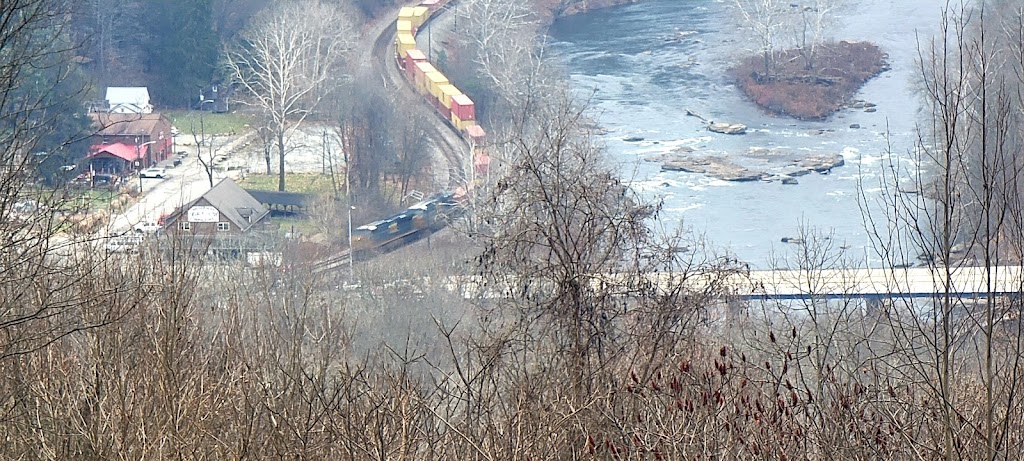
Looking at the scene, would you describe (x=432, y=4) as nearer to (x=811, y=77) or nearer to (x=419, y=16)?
(x=419, y=16)

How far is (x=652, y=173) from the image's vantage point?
77.8 ft

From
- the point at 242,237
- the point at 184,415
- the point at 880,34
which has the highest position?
the point at 880,34

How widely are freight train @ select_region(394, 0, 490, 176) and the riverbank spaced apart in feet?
23.8

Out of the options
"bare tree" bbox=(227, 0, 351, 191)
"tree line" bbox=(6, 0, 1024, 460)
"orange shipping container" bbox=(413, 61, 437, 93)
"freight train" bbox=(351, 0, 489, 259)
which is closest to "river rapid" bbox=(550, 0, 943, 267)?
"freight train" bbox=(351, 0, 489, 259)

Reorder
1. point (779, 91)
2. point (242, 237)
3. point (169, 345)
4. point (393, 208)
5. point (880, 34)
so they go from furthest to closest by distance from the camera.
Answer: point (880, 34) < point (779, 91) < point (393, 208) < point (242, 237) < point (169, 345)

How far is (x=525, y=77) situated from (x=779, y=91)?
6281 millimetres

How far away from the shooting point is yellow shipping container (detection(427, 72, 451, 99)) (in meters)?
26.3

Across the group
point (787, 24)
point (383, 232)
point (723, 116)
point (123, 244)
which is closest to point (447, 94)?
point (383, 232)

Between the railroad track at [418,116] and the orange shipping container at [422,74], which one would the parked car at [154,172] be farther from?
the orange shipping container at [422,74]

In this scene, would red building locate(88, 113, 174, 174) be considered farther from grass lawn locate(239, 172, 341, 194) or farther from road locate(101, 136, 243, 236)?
grass lawn locate(239, 172, 341, 194)

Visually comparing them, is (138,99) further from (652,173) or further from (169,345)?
(169,345)

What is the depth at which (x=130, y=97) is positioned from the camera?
26641 millimetres

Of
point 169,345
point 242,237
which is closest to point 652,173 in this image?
point 242,237

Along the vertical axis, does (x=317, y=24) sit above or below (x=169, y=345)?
above
